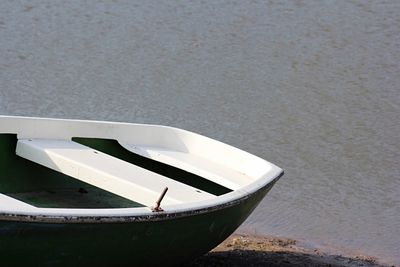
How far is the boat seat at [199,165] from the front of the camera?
19.9ft

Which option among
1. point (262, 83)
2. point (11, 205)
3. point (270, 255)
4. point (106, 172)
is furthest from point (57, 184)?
point (262, 83)

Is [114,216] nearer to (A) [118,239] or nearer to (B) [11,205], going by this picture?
(A) [118,239]

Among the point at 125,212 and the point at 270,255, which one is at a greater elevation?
the point at 125,212

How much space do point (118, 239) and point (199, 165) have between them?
152 cm

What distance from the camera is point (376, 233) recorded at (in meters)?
7.18

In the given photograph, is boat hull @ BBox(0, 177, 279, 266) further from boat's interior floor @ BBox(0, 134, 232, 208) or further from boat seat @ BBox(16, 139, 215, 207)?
boat's interior floor @ BBox(0, 134, 232, 208)

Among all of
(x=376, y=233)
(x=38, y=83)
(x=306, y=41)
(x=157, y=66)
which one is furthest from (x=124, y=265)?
(x=306, y=41)

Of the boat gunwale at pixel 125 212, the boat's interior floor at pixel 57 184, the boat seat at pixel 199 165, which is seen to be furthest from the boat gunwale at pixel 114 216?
the boat's interior floor at pixel 57 184

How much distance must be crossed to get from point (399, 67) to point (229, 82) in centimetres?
227

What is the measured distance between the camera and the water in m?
7.68

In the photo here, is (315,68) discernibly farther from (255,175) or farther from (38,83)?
(255,175)

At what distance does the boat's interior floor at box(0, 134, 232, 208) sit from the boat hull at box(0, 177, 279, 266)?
27.3 inches

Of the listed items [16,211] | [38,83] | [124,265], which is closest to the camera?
[16,211]

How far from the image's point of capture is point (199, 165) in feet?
20.6
